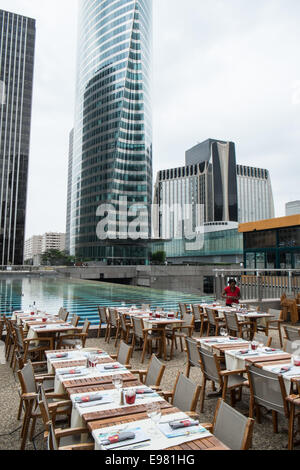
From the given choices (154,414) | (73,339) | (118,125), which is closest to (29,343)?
(73,339)

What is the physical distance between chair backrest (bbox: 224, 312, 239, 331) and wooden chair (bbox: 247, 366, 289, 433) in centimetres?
353

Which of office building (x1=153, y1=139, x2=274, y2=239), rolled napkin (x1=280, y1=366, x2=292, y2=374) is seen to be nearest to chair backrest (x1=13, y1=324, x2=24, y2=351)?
rolled napkin (x1=280, y1=366, x2=292, y2=374)

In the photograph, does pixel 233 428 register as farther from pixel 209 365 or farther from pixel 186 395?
pixel 209 365

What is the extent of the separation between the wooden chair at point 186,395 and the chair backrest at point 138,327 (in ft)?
11.7

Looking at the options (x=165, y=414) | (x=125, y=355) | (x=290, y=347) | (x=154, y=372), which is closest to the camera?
(x=165, y=414)

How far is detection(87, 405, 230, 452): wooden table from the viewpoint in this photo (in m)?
2.01

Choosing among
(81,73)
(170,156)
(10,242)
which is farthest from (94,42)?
(170,156)

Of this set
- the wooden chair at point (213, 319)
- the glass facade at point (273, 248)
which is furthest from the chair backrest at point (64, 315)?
the glass facade at point (273, 248)

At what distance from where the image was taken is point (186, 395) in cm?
307

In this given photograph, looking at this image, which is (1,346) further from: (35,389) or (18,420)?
(35,389)

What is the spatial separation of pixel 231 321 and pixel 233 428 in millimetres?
5238

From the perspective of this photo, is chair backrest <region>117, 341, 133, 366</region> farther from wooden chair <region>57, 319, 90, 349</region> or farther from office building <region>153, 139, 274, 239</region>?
office building <region>153, 139, 274, 239</region>

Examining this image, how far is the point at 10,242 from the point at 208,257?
45893 millimetres

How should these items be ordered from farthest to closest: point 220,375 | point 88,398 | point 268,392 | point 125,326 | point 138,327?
point 125,326 → point 138,327 → point 220,375 → point 268,392 → point 88,398
